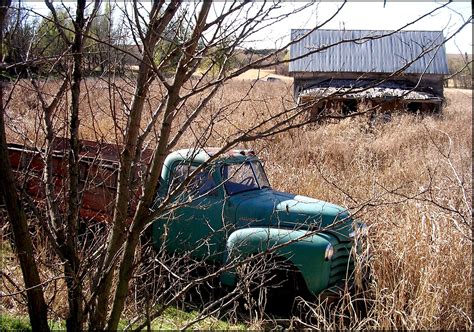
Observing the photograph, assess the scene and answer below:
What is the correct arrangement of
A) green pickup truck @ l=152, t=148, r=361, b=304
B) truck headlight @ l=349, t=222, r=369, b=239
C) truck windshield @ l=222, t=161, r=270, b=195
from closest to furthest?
truck headlight @ l=349, t=222, r=369, b=239
green pickup truck @ l=152, t=148, r=361, b=304
truck windshield @ l=222, t=161, r=270, b=195

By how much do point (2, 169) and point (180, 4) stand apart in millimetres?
1053

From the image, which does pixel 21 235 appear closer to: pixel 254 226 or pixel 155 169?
pixel 155 169

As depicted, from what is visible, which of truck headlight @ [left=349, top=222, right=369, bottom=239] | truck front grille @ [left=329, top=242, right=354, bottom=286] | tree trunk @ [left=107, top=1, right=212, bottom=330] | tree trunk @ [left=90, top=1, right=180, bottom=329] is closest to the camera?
tree trunk @ [left=107, top=1, right=212, bottom=330]

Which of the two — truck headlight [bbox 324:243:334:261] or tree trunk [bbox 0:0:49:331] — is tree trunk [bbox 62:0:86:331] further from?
truck headlight [bbox 324:243:334:261]

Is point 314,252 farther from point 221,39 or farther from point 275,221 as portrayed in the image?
point 221,39

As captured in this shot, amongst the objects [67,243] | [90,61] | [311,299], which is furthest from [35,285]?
[311,299]

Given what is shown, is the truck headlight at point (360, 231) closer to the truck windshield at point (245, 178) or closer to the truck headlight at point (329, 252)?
the truck headlight at point (329, 252)

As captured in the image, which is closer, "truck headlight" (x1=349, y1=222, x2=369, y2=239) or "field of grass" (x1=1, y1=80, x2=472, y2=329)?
"field of grass" (x1=1, y1=80, x2=472, y2=329)

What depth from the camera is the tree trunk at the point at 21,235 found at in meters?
2.36

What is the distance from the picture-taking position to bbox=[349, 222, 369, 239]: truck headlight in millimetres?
4910

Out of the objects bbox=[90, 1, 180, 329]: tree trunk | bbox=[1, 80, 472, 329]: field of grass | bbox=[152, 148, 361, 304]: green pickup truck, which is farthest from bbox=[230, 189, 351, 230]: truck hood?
bbox=[90, 1, 180, 329]: tree trunk

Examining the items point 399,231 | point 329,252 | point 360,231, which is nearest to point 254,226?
point 329,252

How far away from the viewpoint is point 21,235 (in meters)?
2.39

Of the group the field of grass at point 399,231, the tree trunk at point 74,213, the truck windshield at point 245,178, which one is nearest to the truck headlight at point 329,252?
the field of grass at point 399,231
